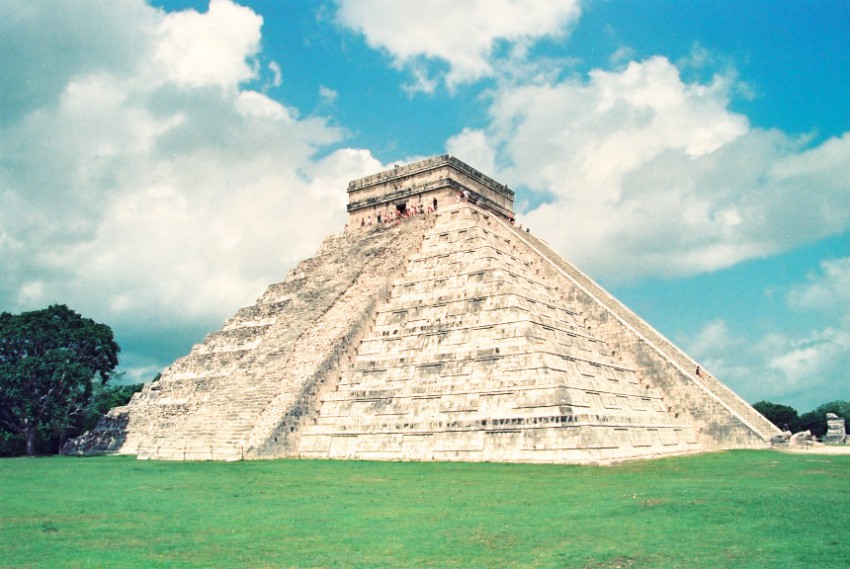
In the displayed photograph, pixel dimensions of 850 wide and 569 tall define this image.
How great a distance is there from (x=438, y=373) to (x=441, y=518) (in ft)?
35.0

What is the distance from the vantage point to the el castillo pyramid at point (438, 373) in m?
19.2

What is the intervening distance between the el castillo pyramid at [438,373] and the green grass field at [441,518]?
7.57 ft

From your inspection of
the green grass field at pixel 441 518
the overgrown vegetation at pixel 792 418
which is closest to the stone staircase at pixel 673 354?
the green grass field at pixel 441 518

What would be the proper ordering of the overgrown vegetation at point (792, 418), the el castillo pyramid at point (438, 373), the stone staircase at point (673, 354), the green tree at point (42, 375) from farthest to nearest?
the overgrown vegetation at point (792, 418), the green tree at point (42, 375), the stone staircase at point (673, 354), the el castillo pyramid at point (438, 373)

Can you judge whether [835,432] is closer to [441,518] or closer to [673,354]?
[673,354]

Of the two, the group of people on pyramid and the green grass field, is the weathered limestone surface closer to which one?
the green grass field

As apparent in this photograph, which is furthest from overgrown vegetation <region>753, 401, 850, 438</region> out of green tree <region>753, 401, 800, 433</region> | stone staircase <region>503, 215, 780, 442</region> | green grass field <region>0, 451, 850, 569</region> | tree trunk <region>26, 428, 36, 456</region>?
tree trunk <region>26, 428, 36, 456</region>

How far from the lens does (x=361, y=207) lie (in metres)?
33.1

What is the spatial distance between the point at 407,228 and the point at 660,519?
20.1 metres

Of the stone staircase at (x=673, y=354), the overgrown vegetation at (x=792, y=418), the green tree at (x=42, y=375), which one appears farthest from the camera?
the overgrown vegetation at (x=792, y=418)

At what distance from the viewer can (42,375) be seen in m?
30.3

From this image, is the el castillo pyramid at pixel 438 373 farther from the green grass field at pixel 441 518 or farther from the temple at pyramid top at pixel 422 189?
the green grass field at pixel 441 518

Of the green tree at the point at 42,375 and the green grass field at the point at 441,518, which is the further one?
the green tree at the point at 42,375

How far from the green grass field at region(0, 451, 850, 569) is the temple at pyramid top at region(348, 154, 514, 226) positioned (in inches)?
627
